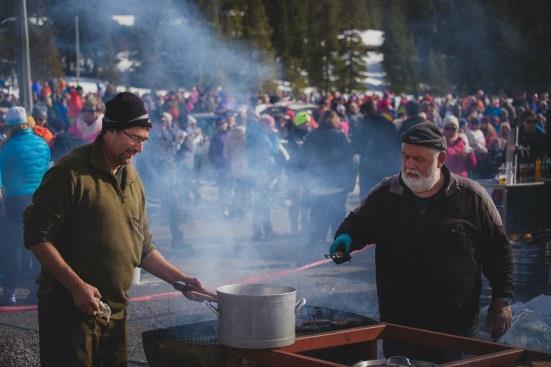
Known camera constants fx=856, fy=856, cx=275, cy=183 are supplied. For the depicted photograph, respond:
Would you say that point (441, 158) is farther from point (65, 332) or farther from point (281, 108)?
point (281, 108)

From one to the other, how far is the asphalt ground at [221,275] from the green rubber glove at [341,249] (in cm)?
236

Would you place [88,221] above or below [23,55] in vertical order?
below

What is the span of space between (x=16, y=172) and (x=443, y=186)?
5.20 metres

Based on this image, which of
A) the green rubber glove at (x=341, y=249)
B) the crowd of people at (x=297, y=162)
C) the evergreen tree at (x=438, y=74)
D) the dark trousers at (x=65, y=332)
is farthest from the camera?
the evergreen tree at (x=438, y=74)

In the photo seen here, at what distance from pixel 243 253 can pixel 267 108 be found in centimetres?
1445

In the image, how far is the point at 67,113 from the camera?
22656 mm

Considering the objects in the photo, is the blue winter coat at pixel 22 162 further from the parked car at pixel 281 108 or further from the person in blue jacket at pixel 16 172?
the parked car at pixel 281 108

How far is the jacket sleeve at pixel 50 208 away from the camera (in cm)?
352

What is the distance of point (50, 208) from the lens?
353 cm

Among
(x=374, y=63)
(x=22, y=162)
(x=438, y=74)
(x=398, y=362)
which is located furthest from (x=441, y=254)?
(x=374, y=63)

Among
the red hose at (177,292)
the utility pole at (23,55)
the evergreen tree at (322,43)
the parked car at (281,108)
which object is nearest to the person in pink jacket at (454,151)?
the red hose at (177,292)

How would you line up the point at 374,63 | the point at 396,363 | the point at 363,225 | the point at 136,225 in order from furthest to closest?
the point at 374,63
the point at 363,225
the point at 136,225
the point at 396,363

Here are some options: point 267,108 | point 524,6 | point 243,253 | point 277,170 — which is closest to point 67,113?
point 267,108

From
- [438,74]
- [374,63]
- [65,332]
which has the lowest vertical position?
[65,332]
